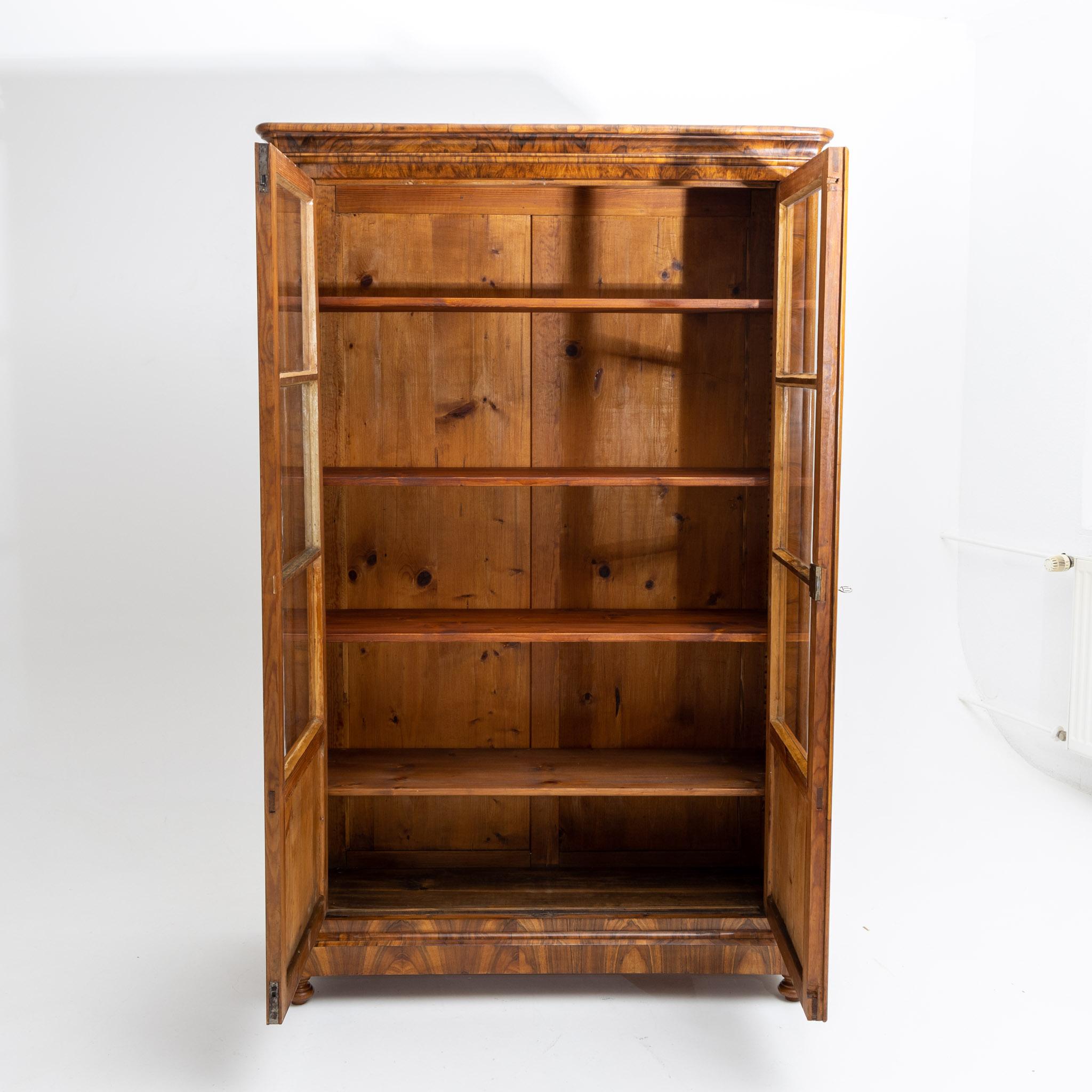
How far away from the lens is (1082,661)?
402 centimetres

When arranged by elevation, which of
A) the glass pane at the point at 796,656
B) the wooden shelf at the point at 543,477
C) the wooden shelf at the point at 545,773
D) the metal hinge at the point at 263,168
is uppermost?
the metal hinge at the point at 263,168

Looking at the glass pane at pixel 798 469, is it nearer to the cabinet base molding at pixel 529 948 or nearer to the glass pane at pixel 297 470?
the cabinet base molding at pixel 529 948

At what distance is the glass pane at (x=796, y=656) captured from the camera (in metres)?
2.52

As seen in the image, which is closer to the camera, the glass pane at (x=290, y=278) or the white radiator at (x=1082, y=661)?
the glass pane at (x=290, y=278)

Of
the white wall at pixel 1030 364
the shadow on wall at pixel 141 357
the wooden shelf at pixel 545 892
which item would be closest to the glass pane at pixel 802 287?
the shadow on wall at pixel 141 357

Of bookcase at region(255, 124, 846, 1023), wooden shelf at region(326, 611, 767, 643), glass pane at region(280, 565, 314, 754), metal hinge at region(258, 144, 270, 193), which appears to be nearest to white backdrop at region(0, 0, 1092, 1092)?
bookcase at region(255, 124, 846, 1023)

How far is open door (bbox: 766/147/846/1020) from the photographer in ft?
7.41

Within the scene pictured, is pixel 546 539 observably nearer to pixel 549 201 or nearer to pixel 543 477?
pixel 543 477

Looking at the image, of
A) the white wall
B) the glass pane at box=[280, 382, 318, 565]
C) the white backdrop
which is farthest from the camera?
the white wall

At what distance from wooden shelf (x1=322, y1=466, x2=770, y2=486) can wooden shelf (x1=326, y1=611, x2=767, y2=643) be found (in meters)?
0.35

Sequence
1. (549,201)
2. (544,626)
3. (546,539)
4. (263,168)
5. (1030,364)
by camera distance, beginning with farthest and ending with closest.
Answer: (1030,364)
(546,539)
(549,201)
(544,626)
(263,168)

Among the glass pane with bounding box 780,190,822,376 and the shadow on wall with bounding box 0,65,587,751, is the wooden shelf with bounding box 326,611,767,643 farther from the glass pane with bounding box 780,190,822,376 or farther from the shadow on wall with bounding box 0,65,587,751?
the shadow on wall with bounding box 0,65,587,751

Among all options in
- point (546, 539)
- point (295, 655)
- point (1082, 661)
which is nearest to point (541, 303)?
point (546, 539)

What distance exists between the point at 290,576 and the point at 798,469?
1141 mm
